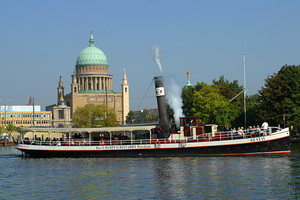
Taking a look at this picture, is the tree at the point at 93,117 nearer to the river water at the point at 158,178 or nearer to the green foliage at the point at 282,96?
the green foliage at the point at 282,96

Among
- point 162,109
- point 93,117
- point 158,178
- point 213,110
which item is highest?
point 93,117

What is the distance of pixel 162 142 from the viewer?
74188 millimetres

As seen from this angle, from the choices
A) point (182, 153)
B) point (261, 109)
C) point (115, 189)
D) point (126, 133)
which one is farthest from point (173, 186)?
point (261, 109)

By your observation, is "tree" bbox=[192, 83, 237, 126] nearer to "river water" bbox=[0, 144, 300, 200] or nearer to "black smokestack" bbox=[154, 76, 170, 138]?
"black smokestack" bbox=[154, 76, 170, 138]

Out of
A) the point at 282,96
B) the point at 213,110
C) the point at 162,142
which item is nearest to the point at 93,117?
the point at 213,110

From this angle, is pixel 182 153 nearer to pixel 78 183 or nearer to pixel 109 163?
pixel 109 163

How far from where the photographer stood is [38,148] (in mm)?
78188

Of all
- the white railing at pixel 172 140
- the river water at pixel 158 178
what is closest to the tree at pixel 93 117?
the white railing at pixel 172 140

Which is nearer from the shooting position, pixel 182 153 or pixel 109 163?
pixel 109 163

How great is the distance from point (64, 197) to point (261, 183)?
47.8 feet

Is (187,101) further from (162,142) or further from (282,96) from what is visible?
(162,142)

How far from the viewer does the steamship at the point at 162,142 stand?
7062 centimetres

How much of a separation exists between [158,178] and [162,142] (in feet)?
73.6

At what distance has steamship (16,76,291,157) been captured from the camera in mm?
70625
